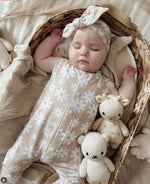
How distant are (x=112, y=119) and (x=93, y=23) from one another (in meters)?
0.47

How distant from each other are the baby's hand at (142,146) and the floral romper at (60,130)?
0.27 m

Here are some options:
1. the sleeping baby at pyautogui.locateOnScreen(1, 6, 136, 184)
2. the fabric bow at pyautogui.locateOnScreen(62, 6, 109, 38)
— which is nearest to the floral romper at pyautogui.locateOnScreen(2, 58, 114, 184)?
the sleeping baby at pyautogui.locateOnScreen(1, 6, 136, 184)

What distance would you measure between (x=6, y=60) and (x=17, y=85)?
203 mm

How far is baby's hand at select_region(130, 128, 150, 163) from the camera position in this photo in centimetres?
129

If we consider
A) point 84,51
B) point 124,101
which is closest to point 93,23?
point 84,51

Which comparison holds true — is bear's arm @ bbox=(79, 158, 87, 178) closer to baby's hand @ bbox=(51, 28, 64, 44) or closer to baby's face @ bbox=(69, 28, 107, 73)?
baby's face @ bbox=(69, 28, 107, 73)

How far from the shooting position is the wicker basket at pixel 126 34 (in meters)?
1.23

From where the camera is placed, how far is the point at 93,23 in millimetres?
1244

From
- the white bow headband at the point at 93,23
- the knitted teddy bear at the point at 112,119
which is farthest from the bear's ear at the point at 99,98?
the white bow headband at the point at 93,23

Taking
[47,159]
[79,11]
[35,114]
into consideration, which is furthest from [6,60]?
[47,159]

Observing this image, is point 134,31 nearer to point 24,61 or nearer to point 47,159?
point 24,61

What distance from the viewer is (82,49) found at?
4.03 ft

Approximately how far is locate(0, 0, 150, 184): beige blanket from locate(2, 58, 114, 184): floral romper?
95mm

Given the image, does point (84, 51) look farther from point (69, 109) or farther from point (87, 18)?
point (69, 109)
